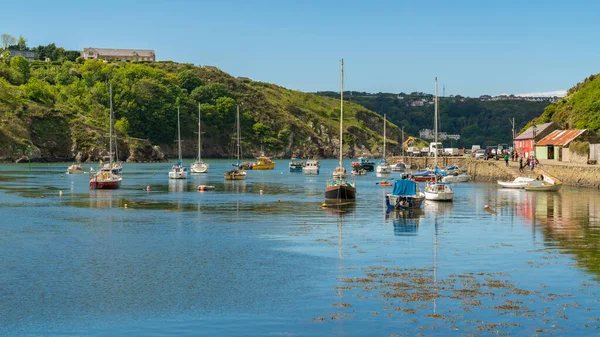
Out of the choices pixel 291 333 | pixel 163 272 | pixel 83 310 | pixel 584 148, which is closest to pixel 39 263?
pixel 163 272

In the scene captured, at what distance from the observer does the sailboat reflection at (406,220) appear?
55.0 m

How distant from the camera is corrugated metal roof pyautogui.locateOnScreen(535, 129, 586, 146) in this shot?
119312 mm

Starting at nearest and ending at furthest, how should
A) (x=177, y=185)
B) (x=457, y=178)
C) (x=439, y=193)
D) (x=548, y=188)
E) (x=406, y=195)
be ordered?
(x=406, y=195) < (x=439, y=193) < (x=548, y=188) < (x=177, y=185) < (x=457, y=178)

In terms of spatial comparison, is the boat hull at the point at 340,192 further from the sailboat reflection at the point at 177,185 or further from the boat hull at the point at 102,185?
the boat hull at the point at 102,185

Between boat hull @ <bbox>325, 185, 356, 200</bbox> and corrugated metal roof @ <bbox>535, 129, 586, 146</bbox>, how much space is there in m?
53.4

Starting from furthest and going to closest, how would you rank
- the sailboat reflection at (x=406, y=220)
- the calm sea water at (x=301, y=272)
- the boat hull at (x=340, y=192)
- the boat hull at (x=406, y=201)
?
the boat hull at (x=340, y=192) → the boat hull at (x=406, y=201) → the sailboat reflection at (x=406, y=220) → the calm sea water at (x=301, y=272)

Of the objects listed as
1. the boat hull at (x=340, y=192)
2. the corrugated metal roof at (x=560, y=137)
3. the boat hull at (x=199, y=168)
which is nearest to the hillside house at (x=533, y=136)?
the corrugated metal roof at (x=560, y=137)

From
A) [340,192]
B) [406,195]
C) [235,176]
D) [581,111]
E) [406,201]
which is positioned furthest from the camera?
[581,111]

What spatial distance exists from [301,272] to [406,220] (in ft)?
82.3

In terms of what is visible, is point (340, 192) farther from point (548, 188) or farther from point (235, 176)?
point (235, 176)

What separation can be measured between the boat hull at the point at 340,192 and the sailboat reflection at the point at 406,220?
28.8 feet

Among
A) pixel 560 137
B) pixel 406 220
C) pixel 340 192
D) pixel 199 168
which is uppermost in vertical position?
pixel 560 137

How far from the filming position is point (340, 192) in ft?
253

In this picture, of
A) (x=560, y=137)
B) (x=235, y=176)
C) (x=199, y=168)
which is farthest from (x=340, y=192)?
(x=199, y=168)
